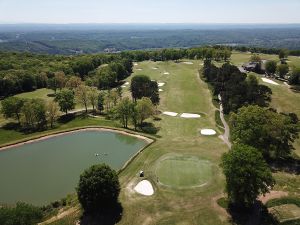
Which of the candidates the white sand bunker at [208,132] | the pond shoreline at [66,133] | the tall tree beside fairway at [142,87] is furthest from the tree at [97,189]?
the tall tree beside fairway at [142,87]

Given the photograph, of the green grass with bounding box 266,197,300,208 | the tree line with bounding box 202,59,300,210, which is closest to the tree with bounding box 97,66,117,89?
the tree line with bounding box 202,59,300,210

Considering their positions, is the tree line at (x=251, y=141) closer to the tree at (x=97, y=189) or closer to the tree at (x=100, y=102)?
the tree at (x=97, y=189)

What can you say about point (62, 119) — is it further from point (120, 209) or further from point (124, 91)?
point (120, 209)

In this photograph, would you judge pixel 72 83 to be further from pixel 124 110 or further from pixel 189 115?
pixel 189 115

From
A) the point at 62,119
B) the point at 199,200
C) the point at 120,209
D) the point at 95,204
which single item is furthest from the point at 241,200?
the point at 62,119

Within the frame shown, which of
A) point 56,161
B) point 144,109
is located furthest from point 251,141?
point 56,161
